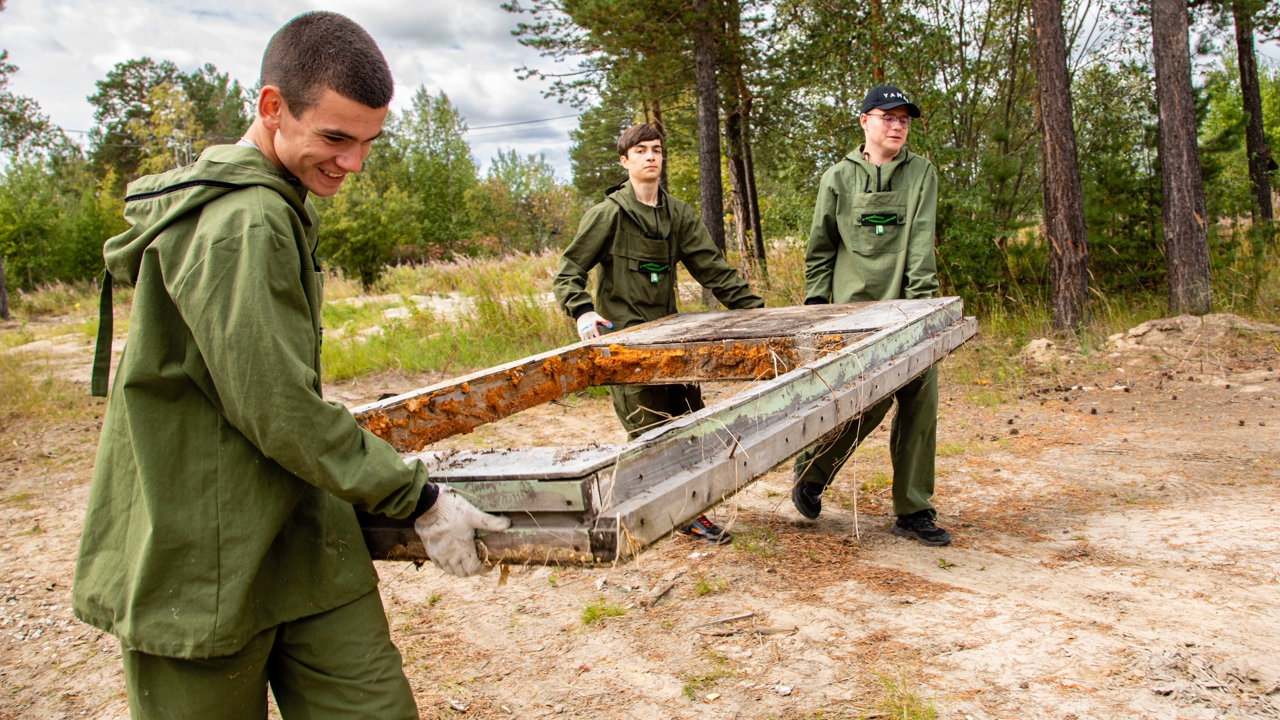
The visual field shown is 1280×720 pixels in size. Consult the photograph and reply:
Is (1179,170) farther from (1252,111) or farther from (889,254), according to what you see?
(1252,111)

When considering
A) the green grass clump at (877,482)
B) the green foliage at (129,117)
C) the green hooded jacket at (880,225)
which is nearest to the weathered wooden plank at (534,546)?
the green hooded jacket at (880,225)

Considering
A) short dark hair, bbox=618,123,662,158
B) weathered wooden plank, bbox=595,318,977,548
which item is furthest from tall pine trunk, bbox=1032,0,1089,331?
weathered wooden plank, bbox=595,318,977,548

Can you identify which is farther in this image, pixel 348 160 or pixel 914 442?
pixel 914 442

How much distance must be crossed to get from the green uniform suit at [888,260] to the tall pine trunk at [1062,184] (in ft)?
17.3

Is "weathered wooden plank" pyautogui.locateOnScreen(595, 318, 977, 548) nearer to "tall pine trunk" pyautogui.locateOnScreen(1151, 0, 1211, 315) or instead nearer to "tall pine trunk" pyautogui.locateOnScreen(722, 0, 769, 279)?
"tall pine trunk" pyautogui.locateOnScreen(1151, 0, 1211, 315)

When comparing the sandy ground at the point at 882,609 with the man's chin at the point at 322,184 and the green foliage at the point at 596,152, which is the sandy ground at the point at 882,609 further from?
the green foliage at the point at 596,152

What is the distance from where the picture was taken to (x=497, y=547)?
5.08 feet

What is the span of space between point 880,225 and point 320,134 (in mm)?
3168

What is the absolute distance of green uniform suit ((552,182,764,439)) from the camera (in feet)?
13.6

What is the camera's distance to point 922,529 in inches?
153

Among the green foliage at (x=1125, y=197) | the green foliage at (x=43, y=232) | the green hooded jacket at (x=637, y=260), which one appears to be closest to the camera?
the green hooded jacket at (x=637, y=260)

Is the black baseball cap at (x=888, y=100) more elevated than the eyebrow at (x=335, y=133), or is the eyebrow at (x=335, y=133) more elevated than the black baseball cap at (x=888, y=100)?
the black baseball cap at (x=888, y=100)

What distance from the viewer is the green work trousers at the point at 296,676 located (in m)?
1.51

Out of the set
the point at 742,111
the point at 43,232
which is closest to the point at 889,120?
the point at 742,111
